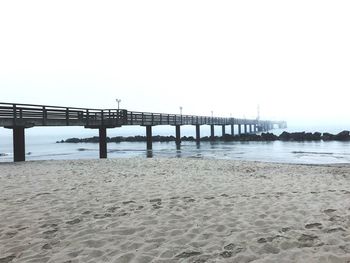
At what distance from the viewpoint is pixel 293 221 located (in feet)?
17.7

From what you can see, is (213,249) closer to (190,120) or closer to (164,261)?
(164,261)

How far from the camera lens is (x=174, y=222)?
17.8 feet

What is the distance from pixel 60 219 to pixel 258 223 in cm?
357

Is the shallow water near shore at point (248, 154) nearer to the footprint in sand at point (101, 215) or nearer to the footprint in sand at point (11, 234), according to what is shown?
the footprint in sand at point (101, 215)

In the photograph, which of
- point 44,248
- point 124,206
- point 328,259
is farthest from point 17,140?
point 328,259

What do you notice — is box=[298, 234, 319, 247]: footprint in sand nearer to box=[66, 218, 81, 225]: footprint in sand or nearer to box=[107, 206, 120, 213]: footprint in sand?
box=[107, 206, 120, 213]: footprint in sand

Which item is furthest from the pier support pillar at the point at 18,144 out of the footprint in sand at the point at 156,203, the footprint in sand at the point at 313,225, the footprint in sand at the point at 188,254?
the footprint in sand at the point at 313,225

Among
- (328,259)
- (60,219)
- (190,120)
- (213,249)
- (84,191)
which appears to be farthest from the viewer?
(190,120)

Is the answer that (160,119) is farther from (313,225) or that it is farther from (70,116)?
(313,225)

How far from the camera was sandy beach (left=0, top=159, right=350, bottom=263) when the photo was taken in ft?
13.6

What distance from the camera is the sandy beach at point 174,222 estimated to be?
4.14 metres

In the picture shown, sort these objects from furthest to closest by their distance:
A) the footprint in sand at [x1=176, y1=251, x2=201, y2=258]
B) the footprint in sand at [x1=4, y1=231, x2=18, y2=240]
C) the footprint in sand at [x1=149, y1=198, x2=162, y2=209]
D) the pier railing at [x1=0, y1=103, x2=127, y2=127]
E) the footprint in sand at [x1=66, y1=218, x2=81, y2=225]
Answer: the pier railing at [x1=0, y1=103, x2=127, y2=127] < the footprint in sand at [x1=149, y1=198, x2=162, y2=209] < the footprint in sand at [x1=66, y1=218, x2=81, y2=225] < the footprint in sand at [x1=4, y1=231, x2=18, y2=240] < the footprint in sand at [x1=176, y1=251, x2=201, y2=258]

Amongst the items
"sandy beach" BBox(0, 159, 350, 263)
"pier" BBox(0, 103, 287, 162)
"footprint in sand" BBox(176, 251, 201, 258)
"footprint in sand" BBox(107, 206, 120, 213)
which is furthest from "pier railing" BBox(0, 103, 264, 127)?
"footprint in sand" BBox(176, 251, 201, 258)

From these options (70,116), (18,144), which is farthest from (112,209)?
(70,116)
